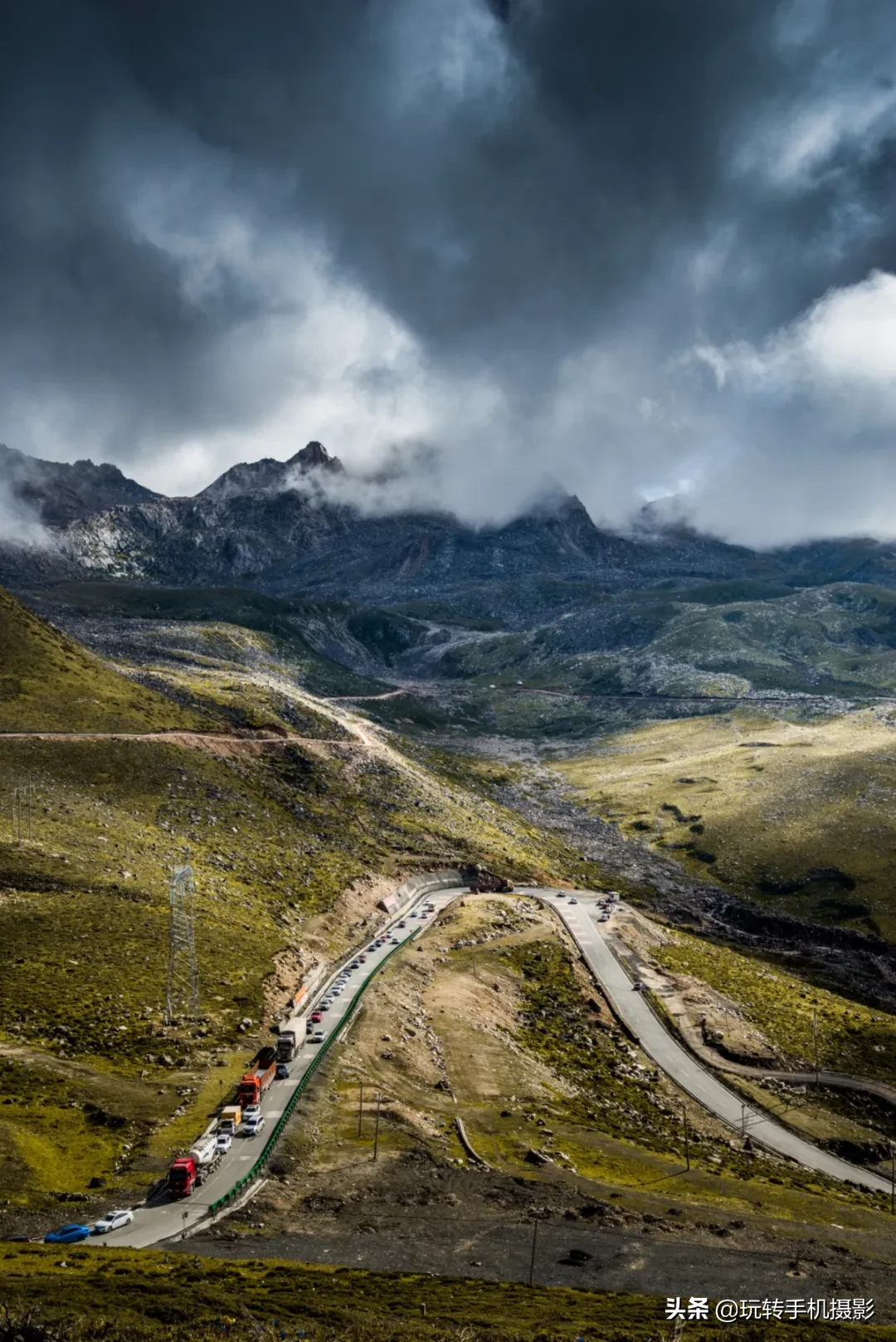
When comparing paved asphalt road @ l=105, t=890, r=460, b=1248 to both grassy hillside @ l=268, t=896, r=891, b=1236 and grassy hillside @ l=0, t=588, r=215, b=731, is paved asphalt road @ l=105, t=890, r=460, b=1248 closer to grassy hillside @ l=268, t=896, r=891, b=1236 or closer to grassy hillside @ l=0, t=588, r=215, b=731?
grassy hillside @ l=268, t=896, r=891, b=1236

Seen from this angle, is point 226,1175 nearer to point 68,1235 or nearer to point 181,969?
point 68,1235

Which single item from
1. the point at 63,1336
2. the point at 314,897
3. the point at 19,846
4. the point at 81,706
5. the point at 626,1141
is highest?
the point at 81,706

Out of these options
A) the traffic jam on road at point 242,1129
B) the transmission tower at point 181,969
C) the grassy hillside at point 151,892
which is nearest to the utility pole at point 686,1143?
the traffic jam on road at point 242,1129

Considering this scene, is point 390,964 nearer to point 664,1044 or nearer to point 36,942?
point 664,1044

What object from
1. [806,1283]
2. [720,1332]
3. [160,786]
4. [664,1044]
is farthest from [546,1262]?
[160,786]

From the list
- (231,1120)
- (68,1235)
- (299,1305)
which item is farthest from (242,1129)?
(299,1305)

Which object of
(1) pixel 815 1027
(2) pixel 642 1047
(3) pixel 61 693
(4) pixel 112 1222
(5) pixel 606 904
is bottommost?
(1) pixel 815 1027
